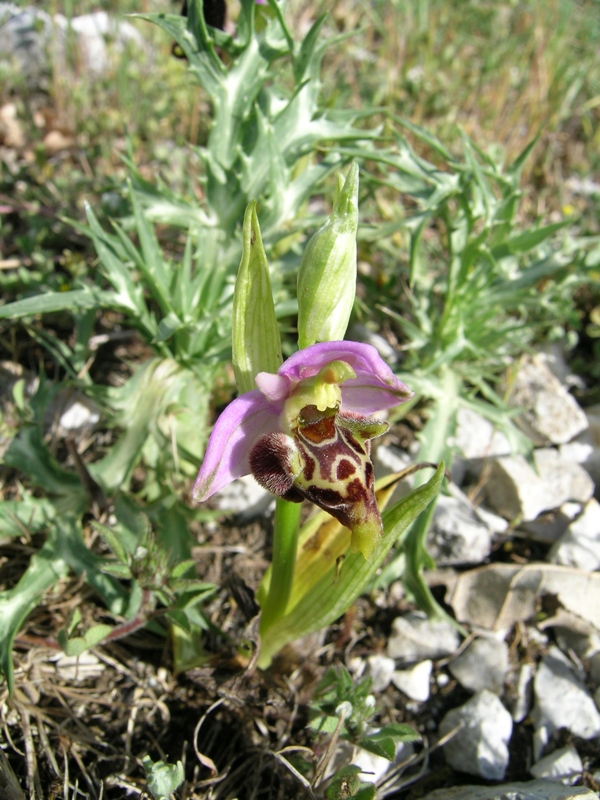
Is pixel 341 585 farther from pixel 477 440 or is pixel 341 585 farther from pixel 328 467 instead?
pixel 477 440

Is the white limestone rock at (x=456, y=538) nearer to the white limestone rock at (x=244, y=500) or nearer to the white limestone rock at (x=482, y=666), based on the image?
the white limestone rock at (x=482, y=666)

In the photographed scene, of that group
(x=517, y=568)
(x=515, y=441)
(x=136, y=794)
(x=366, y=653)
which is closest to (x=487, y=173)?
(x=515, y=441)

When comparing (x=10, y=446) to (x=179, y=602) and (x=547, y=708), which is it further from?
(x=547, y=708)

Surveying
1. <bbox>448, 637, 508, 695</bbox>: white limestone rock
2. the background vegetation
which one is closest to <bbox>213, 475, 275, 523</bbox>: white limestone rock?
the background vegetation

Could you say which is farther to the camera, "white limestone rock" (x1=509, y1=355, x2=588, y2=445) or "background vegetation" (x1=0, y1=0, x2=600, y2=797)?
"white limestone rock" (x1=509, y1=355, x2=588, y2=445)

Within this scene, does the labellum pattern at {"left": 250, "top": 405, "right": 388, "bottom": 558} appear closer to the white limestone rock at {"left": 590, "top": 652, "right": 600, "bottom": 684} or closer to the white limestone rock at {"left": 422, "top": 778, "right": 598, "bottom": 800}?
the white limestone rock at {"left": 422, "top": 778, "right": 598, "bottom": 800}

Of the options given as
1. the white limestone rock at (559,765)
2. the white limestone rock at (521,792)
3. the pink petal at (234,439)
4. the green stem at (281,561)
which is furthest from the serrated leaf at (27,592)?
the white limestone rock at (559,765)

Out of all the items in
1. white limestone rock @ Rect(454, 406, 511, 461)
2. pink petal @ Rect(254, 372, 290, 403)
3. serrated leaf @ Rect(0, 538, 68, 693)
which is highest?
pink petal @ Rect(254, 372, 290, 403)
